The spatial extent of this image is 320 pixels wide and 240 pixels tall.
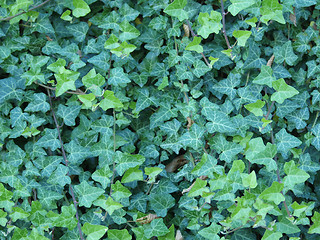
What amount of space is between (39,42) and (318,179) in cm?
138

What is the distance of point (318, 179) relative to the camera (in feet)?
5.54

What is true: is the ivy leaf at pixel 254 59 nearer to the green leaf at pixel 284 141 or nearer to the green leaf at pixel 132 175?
the green leaf at pixel 284 141

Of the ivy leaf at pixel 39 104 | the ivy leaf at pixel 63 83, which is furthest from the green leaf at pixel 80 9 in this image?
the ivy leaf at pixel 39 104

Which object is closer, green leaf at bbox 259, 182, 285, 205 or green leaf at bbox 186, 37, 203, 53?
green leaf at bbox 259, 182, 285, 205

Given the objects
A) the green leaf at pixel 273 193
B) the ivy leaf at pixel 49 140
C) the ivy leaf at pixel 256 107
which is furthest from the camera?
the ivy leaf at pixel 49 140

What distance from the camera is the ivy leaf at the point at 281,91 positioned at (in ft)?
4.84

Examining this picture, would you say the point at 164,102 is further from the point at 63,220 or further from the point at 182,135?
the point at 63,220

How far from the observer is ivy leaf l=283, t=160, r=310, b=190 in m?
1.46

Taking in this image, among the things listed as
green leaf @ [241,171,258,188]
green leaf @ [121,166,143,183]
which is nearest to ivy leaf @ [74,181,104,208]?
green leaf @ [121,166,143,183]

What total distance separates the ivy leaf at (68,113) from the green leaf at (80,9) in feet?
1.29

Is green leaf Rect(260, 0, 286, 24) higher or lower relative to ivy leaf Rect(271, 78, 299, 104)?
higher

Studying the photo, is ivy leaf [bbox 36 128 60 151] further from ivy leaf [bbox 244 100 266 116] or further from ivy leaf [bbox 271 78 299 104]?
ivy leaf [bbox 271 78 299 104]

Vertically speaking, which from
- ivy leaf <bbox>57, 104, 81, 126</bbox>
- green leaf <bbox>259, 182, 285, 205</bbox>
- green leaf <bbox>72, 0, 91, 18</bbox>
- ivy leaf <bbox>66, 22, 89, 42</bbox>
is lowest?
green leaf <bbox>259, 182, 285, 205</bbox>

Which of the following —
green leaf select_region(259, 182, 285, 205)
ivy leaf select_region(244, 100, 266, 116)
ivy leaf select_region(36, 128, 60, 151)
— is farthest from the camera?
ivy leaf select_region(36, 128, 60, 151)
